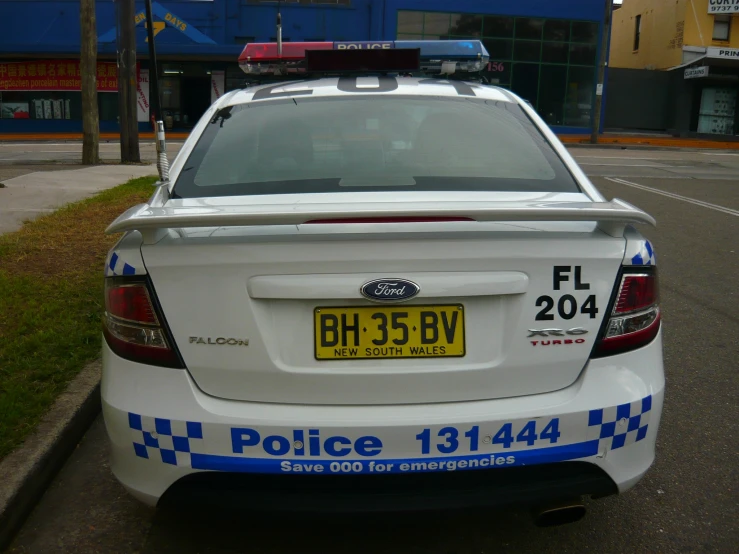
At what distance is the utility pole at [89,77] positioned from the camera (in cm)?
1638

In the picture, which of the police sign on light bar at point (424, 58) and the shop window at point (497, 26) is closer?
the police sign on light bar at point (424, 58)

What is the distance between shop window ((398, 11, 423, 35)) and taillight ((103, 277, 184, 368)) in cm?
3249

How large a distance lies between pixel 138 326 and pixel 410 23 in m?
32.8

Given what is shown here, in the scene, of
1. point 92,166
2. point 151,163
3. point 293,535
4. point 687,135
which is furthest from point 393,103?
point 687,135

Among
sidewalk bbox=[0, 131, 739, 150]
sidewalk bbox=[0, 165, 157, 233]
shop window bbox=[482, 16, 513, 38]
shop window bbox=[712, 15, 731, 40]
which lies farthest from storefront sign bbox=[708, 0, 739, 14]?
sidewalk bbox=[0, 165, 157, 233]

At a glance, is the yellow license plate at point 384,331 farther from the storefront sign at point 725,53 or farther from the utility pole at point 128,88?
the storefront sign at point 725,53

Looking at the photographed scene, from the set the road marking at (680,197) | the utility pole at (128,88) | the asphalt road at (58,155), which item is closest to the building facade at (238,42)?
the asphalt road at (58,155)

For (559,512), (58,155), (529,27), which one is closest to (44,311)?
(559,512)

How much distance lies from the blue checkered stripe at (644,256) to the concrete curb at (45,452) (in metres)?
2.28

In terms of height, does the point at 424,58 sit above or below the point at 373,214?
above

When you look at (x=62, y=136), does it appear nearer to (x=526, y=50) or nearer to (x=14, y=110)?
(x=14, y=110)

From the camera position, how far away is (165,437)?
93.0 inches

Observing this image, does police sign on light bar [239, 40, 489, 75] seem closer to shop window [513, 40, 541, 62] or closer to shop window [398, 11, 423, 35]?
shop window [398, 11, 423, 35]

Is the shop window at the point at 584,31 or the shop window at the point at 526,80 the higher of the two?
the shop window at the point at 584,31
